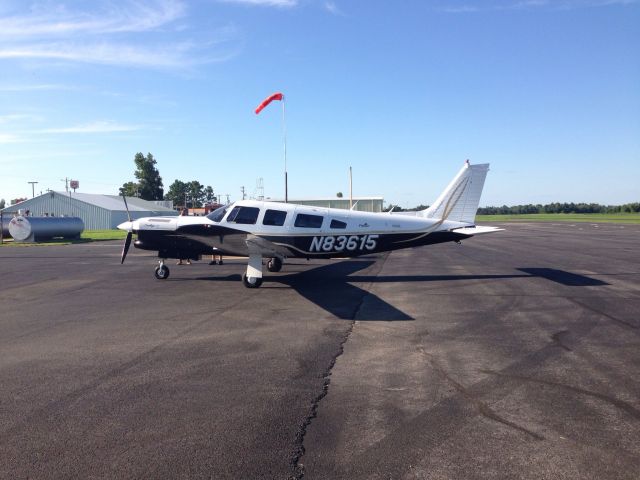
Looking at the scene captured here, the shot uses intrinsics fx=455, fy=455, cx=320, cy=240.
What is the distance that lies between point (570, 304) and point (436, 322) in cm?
399

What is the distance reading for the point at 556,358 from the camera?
23.0 feet

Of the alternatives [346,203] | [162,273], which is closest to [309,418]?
[162,273]

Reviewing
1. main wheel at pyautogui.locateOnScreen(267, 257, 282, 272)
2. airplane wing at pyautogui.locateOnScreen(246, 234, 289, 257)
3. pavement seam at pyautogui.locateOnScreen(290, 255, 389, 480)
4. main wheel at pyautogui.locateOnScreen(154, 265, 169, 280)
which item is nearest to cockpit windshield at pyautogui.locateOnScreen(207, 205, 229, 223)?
airplane wing at pyautogui.locateOnScreen(246, 234, 289, 257)

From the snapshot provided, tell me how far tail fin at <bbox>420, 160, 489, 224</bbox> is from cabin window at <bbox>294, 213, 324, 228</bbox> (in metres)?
4.15

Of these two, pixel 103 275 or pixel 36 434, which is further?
pixel 103 275

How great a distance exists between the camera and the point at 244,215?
1499 cm

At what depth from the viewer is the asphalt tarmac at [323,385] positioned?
413cm

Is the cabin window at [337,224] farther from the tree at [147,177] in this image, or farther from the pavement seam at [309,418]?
the tree at [147,177]

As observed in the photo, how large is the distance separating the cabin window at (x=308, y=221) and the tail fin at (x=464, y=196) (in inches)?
164

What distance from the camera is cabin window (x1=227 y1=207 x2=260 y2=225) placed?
1492 cm

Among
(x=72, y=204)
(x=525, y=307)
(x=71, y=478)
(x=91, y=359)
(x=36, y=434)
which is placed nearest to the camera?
(x=71, y=478)

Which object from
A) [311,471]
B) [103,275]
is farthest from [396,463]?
[103,275]

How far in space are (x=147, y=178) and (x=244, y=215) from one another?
103057 mm

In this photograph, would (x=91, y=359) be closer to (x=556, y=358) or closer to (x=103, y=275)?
(x=556, y=358)
